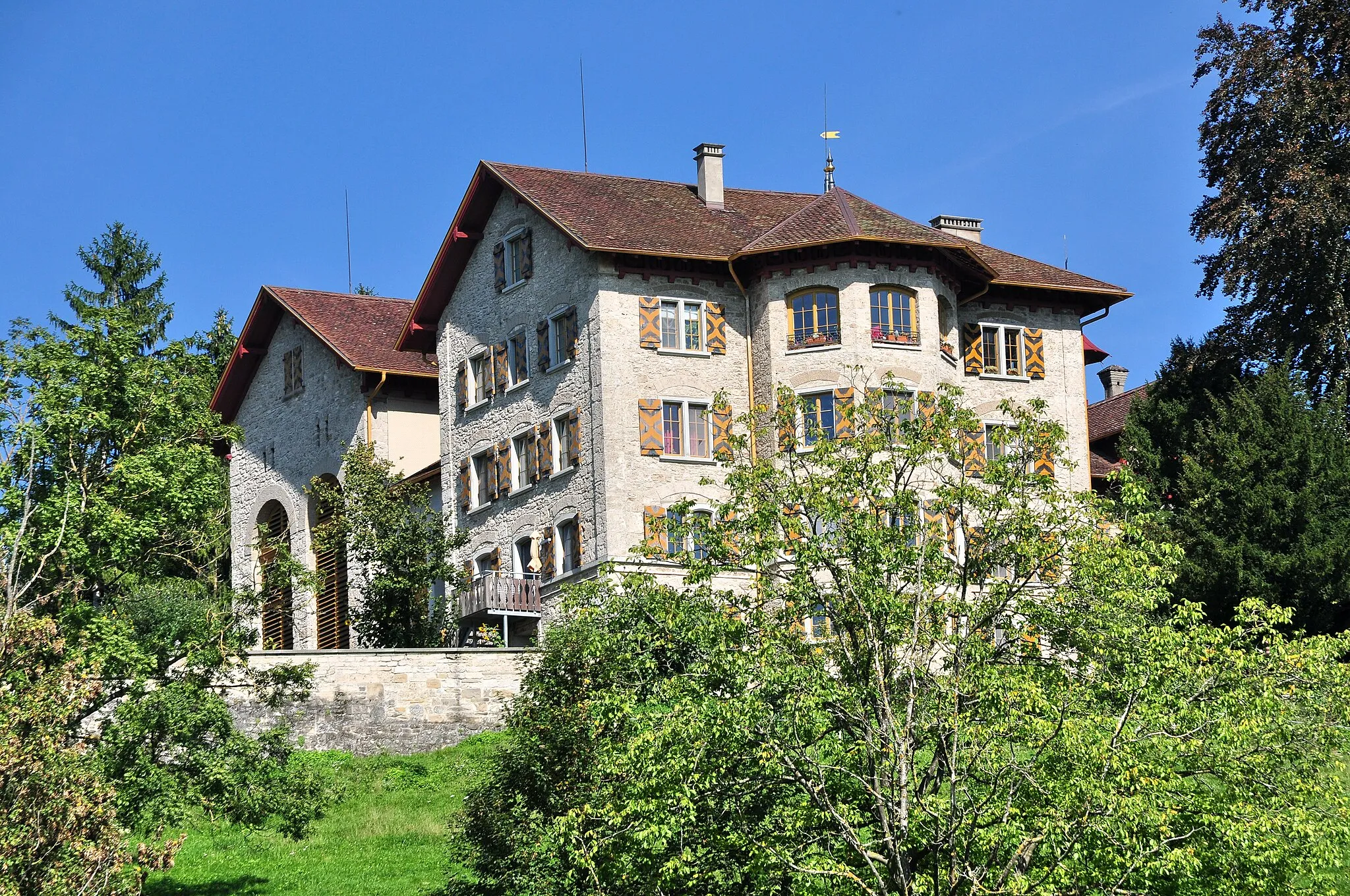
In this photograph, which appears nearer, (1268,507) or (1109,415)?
(1268,507)

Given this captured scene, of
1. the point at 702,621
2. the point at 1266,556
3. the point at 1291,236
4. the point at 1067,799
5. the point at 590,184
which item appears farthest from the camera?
the point at 590,184

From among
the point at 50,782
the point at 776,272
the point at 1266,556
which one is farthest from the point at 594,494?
the point at 50,782

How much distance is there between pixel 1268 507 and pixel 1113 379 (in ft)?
103

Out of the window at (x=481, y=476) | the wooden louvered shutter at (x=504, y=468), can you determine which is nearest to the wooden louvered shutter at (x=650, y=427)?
the wooden louvered shutter at (x=504, y=468)

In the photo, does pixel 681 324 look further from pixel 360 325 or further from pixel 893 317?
pixel 360 325

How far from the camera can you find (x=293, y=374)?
62438 millimetres

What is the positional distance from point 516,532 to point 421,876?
62.3 feet

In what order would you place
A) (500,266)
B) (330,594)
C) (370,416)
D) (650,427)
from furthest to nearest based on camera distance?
(330,594), (370,416), (500,266), (650,427)

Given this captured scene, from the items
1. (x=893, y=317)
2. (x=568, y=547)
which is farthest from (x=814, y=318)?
(x=568, y=547)

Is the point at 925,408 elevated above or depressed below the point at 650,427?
below

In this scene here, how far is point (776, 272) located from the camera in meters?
50.5

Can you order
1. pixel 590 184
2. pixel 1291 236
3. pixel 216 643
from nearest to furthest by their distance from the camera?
pixel 216 643, pixel 1291 236, pixel 590 184

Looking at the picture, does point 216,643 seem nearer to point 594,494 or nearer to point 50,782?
point 50,782

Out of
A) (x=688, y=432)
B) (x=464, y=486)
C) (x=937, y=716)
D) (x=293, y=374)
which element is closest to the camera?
(x=937, y=716)
